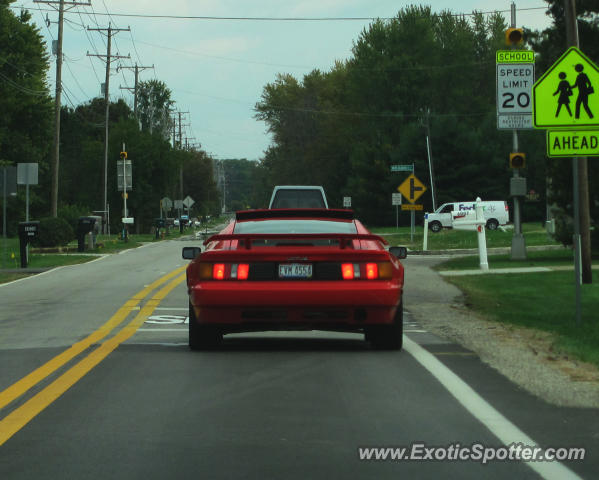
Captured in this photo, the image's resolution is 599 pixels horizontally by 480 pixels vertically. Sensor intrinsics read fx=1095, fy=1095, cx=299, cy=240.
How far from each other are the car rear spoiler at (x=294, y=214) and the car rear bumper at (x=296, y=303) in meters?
1.67

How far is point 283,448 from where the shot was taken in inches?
239

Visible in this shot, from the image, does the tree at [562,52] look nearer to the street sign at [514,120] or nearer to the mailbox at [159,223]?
the street sign at [514,120]


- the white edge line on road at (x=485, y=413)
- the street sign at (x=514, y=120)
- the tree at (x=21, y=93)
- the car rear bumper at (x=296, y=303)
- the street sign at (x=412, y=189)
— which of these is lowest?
the white edge line on road at (x=485, y=413)

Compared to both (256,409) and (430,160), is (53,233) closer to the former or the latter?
(256,409)

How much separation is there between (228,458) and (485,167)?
7905 cm

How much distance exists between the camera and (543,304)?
15922 mm

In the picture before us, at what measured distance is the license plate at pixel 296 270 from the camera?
400 inches

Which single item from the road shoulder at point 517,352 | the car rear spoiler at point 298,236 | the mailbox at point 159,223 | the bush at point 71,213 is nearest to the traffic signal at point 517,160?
the road shoulder at point 517,352

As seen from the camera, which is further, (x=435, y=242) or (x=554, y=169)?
(x=435, y=242)

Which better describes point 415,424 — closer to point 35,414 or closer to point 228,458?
point 228,458

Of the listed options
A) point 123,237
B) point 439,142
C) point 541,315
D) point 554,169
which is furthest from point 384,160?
point 541,315

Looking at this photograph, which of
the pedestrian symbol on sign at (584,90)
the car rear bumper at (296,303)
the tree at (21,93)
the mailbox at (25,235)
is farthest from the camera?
the tree at (21,93)

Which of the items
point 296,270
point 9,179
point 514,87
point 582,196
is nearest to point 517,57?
point 514,87

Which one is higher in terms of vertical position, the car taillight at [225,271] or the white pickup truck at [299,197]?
the white pickup truck at [299,197]
